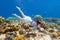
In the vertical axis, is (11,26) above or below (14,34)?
above

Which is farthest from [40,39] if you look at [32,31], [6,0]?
[6,0]

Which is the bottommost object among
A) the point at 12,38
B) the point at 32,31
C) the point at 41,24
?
the point at 12,38

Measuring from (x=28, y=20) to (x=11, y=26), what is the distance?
905mm

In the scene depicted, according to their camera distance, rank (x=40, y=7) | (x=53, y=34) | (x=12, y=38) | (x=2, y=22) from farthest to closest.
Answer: (x=40, y=7) < (x=2, y=22) < (x=53, y=34) < (x=12, y=38)

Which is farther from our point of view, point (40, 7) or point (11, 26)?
point (40, 7)

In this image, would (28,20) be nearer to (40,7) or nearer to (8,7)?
(8,7)

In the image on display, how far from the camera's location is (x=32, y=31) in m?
6.28

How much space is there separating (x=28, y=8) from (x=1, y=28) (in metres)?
8.81

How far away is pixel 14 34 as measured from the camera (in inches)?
229

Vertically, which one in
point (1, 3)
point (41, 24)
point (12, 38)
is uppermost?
point (1, 3)

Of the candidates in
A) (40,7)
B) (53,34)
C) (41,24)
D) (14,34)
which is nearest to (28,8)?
(40,7)

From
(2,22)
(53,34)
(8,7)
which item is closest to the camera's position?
(53,34)

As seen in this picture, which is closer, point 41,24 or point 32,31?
point 32,31

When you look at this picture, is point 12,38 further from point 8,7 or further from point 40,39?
point 8,7
